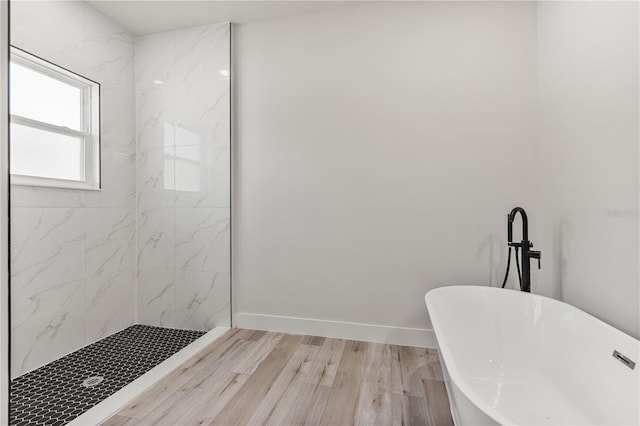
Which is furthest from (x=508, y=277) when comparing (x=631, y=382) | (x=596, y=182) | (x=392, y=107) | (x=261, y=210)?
(x=261, y=210)

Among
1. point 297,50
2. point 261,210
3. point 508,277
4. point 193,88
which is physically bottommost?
point 508,277

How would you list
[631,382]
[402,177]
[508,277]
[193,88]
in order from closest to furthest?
[631,382] → [508,277] → [402,177] → [193,88]

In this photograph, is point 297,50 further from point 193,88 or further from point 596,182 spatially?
A: point 596,182

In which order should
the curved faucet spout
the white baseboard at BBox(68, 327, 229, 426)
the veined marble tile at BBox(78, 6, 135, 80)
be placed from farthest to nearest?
1. the veined marble tile at BBox(78, 6, 135, 80)
2. the curved faucet spout
3. the white baseboard at BBox(68, 327, 229, 426)

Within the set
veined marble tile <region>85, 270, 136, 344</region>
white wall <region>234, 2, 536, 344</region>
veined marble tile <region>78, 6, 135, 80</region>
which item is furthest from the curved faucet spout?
veined marble tile <region>78, 6, 135, 80</region>

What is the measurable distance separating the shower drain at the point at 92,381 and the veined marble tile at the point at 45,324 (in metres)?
0.50

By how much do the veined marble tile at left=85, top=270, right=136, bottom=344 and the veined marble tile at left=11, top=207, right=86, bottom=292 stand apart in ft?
0.71

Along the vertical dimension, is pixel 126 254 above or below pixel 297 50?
below

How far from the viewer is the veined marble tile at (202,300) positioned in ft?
9.27

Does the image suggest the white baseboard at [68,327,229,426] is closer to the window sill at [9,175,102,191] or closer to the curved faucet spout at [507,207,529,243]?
the window sill at [9,175,102,191]

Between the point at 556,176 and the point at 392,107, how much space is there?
1219 mm

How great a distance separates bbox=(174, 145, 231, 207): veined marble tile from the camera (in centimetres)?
281

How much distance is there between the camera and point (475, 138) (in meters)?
2.37

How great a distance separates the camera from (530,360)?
1.79 m
